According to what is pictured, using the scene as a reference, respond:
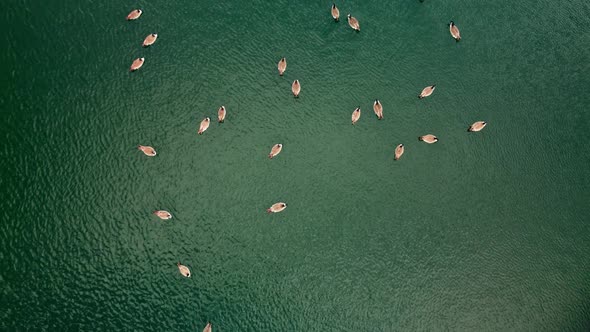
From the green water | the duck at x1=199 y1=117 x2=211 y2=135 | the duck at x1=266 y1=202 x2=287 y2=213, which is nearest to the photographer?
the green water

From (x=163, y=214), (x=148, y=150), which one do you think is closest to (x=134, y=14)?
(x=148, y=150)

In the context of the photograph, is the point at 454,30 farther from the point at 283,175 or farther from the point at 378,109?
the point at 283,175

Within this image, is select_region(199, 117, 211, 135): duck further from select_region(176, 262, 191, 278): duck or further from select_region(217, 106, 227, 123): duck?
select_region(176, 262, 191, 278): duck

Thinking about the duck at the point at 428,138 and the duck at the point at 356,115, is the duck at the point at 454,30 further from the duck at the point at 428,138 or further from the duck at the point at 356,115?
the duck at the point at 356,115

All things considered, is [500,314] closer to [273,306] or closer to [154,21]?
[273,306]

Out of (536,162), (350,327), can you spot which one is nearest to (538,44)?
(536,162)

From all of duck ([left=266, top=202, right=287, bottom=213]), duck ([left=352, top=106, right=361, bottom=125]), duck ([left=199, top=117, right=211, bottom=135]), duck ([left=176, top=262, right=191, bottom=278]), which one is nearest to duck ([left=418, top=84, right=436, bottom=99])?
duck ([left=352, top=106, right=361, bottom=125])
